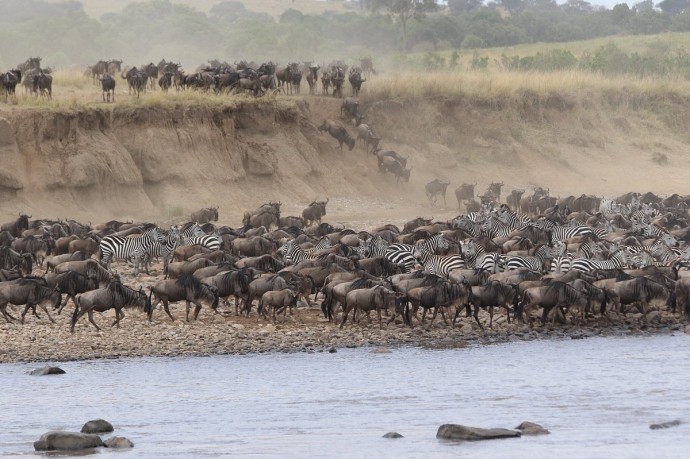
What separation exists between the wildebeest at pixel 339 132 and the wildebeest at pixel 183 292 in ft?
70.1

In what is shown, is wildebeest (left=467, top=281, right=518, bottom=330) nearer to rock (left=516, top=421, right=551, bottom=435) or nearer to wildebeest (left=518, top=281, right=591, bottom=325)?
wildebeest (left=518, top=281, right=591, bottom=325)

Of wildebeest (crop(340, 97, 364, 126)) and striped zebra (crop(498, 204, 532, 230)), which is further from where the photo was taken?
wildebeest (crop(340, 97, 364, 126))

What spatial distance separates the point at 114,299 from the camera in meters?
17.7

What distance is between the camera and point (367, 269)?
2062 cm

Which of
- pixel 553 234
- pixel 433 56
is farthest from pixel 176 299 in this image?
pixel 433 56

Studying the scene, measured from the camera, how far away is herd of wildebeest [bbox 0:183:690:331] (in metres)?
18.2

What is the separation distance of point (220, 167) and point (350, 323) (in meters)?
17.3

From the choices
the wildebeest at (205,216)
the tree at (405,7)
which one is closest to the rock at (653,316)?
the wildebeest at (205,216)

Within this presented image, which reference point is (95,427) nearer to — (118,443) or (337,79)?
(118,443)

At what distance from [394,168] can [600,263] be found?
1812cm

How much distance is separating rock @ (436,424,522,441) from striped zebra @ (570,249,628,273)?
7117 millimetres

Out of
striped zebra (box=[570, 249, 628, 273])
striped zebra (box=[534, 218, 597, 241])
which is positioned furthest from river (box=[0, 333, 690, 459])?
striped zebra (box=[534, 218, 597, 241])

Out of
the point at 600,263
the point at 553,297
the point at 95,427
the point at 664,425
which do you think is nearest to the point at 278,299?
the point at 553,297

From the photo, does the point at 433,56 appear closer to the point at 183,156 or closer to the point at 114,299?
the point at 183,156
